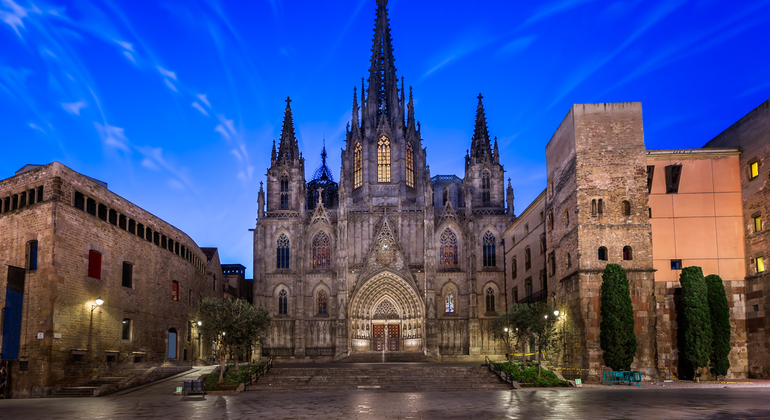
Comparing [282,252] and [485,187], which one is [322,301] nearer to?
[282,252]

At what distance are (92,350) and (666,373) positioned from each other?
2671 centimetres

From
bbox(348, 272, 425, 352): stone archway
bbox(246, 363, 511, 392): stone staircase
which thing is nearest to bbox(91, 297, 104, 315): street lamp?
bbox(246, 363, 511, 392): stone staircase

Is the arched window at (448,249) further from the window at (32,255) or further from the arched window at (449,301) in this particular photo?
the window at (32,255)

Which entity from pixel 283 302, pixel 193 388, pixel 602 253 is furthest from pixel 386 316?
pixel 193 388

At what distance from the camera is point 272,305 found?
185 ft

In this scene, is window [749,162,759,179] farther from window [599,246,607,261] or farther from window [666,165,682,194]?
window [599,246,607,261]

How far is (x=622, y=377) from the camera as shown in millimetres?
29797

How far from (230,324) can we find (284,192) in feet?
102

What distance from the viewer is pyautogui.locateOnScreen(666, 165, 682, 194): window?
33.2 meters

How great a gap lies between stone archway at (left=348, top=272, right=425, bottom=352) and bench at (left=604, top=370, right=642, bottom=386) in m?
25.8

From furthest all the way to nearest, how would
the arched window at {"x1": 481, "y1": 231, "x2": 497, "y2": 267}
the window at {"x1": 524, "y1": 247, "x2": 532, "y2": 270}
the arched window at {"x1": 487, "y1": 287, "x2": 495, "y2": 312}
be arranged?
the arched window at {"x1": 481, "y1": 231, "x2": 497, "y2": 267} < the arched window at {"x1": 487, "y1": 287, "x2": 495, "y2": 312} < the window at {"x1": 524, "y1": 247, "x2": 532, "y2": 270}

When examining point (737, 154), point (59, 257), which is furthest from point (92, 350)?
point (737, 154)

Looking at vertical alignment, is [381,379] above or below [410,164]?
below

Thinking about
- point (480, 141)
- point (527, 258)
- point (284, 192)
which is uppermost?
point (480, 141)
